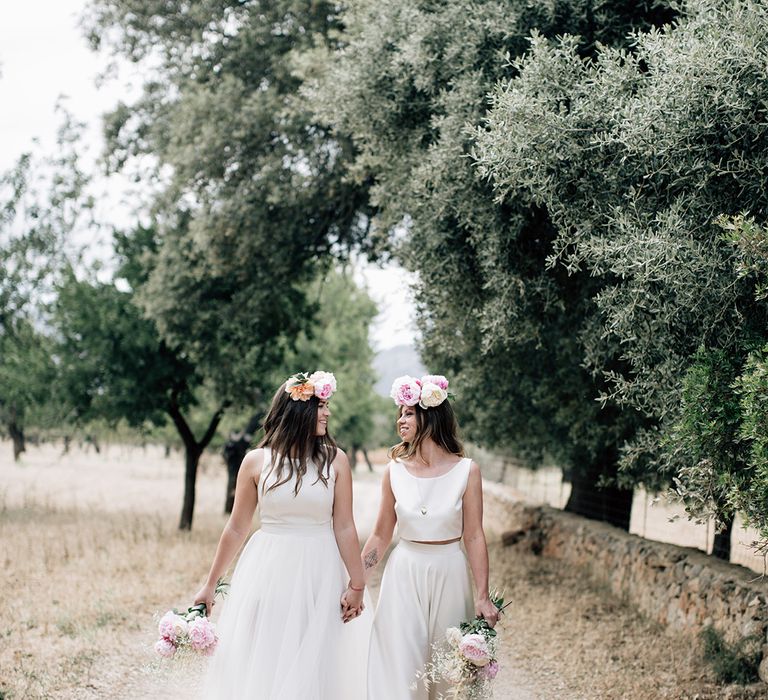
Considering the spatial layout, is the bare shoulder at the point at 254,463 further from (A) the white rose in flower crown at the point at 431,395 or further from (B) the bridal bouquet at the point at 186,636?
(A) the white rose in flower crown at the point at 431,395

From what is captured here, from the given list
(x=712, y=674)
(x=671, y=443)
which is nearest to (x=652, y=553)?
(x=712, y=674)

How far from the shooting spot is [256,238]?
13.6 meters

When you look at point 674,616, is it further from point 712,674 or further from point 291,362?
point 291,362

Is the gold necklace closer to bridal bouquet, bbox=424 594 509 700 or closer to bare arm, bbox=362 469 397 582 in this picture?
bare arm, bbox=362 469 397 582

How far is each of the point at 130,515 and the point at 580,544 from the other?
12.3m

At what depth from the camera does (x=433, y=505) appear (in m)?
5.27

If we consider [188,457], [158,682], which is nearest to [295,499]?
[158,682]

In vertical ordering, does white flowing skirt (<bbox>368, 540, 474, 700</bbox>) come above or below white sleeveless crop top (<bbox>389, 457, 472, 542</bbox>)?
below

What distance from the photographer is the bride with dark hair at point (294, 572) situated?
16.1 ft

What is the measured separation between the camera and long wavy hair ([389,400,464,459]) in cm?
547

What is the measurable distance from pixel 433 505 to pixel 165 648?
175cm

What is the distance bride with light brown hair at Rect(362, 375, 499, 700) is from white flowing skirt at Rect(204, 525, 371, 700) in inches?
8.6

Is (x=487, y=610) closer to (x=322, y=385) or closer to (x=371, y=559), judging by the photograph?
(x=371, y=559)

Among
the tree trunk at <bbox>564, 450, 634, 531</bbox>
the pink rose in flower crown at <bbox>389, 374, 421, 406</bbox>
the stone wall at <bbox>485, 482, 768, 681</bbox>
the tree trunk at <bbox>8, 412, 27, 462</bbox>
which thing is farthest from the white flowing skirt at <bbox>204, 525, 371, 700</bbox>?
Result: the tree trunk at <bbox>8, 412, 27, 462</bbox>
